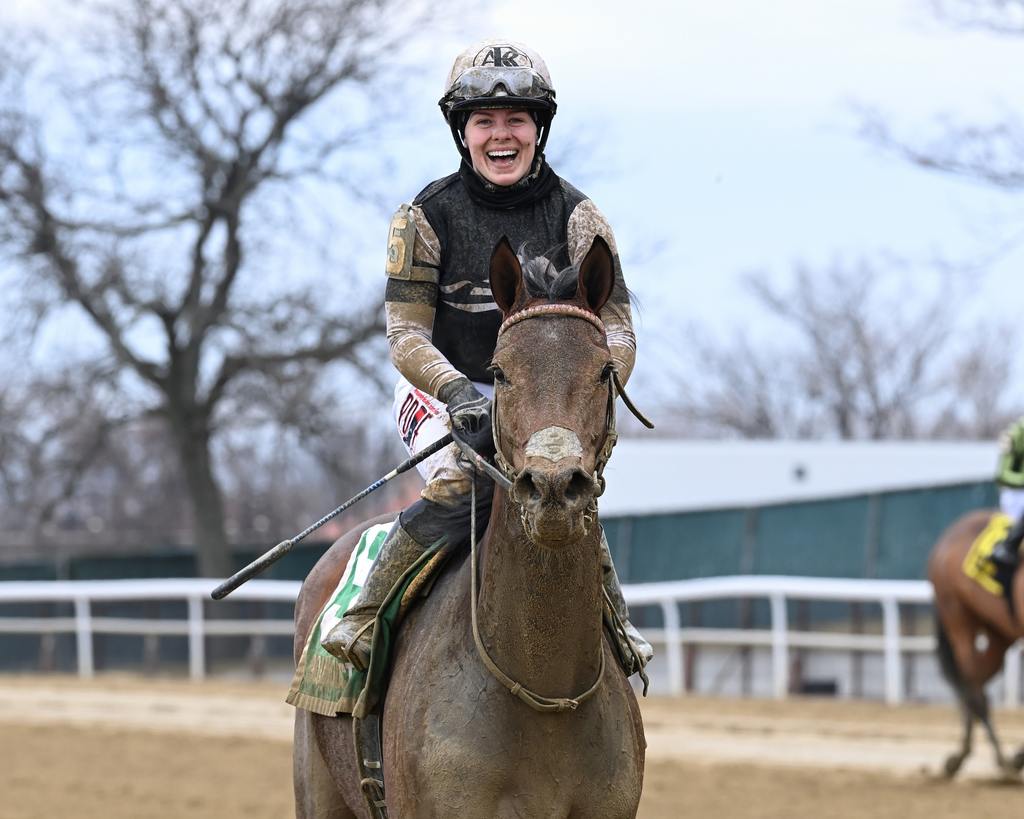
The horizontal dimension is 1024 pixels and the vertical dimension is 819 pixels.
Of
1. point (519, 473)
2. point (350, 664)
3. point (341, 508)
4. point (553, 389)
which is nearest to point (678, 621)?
point (350, 664)

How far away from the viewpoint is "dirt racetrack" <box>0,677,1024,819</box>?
10750 mm

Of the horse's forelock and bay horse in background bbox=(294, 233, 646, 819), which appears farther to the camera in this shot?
the horse's forelock

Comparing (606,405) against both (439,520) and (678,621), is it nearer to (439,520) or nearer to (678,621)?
(439,520)

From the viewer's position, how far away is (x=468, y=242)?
4.90 meters

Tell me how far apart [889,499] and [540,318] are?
55.5ft

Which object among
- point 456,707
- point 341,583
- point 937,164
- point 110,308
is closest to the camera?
point 456,707

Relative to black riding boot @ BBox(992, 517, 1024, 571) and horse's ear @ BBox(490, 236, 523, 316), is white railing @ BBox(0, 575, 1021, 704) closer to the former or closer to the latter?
black riding boot @ BBox(992, 517, 1024, 571)

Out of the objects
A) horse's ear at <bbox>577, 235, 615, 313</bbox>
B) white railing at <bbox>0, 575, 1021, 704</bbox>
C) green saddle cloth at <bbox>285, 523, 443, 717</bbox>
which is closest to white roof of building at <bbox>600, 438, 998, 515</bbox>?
white railing at <bbox>0, 575, 1021, 704</bbox>

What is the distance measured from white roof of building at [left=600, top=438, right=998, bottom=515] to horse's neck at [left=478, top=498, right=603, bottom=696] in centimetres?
2665

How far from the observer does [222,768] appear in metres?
12.5

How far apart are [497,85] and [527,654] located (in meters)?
1.68

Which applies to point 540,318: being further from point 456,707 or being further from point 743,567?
point 743,567

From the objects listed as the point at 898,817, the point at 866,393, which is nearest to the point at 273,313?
the point at 898,817

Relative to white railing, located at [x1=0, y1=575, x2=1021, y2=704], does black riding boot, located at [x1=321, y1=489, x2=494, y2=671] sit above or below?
above
